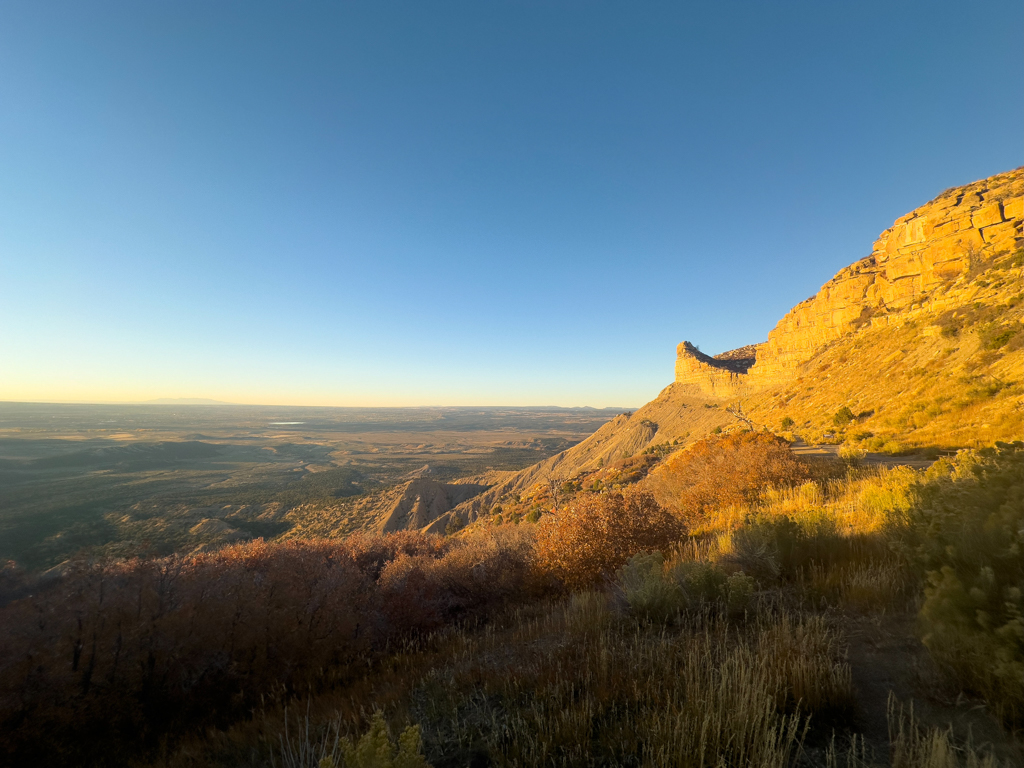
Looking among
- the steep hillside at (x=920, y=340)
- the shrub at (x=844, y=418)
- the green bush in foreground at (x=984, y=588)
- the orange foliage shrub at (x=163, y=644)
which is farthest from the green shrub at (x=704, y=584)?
the shrub at (x=844, y=418)

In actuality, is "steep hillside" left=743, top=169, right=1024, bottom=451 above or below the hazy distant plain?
above

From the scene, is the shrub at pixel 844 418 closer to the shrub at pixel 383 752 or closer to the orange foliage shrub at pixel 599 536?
the orange foliage shrub at pixel 599 536

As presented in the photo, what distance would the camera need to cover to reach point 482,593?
25.3 ft

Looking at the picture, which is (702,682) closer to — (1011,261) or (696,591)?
(696,591)

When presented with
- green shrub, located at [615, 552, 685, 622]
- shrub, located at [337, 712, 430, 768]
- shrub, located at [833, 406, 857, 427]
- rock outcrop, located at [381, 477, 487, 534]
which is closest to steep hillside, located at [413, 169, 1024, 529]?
shrub, located at [833, 406, 857, 427]

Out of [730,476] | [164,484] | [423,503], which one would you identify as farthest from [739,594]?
[164,484]

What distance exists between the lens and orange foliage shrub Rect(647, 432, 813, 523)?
10.5 m

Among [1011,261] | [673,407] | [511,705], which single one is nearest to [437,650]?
[511,705]

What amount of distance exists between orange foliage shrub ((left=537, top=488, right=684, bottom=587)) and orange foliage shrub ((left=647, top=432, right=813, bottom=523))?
8.24 ft

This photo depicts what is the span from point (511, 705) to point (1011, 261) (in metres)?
39.8

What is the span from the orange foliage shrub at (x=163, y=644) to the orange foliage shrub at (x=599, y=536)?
1.73 m

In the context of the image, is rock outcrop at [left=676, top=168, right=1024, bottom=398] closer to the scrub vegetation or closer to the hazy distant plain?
the scrub vegetation

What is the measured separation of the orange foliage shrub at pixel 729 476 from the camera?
34.5ft

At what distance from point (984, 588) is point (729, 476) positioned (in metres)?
→ 9.09
